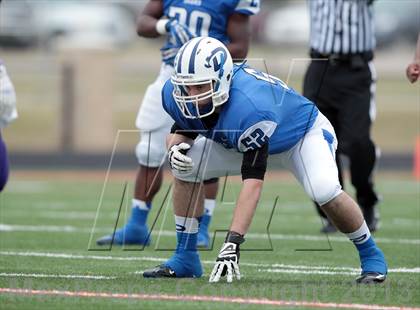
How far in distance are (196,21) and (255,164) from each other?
224 centimetres

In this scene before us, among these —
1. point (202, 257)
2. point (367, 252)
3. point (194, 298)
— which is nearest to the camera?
point (194, 298)

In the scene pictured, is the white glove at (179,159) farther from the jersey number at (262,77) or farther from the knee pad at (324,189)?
the knee pad at (324,189)

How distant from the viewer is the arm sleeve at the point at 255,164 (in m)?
5.24

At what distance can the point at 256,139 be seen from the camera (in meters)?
5.23

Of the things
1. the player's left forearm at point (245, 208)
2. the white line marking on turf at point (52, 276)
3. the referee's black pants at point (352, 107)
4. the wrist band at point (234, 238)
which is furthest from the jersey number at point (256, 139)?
the referee's black pants at point (352, 107)

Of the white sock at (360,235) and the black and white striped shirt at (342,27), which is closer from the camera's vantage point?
the white sock at (360,235)

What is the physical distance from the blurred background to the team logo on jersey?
767 centimetres

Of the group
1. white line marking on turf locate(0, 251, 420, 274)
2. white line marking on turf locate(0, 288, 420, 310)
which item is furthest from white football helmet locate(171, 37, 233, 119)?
white line marking on turf locate(0, 251, 420, 274)

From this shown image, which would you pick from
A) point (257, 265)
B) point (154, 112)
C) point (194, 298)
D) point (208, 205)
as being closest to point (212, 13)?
point (154, 112)

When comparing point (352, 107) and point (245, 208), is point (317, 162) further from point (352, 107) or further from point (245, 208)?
point (352, 107)

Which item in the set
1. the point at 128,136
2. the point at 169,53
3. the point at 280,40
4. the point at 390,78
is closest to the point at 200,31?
the point at 169,53

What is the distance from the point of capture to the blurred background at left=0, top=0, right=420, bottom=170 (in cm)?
1670

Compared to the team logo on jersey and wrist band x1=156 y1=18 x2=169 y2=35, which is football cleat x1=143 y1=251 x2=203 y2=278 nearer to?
the team logo on jersey

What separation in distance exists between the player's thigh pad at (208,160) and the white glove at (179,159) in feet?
0.20
